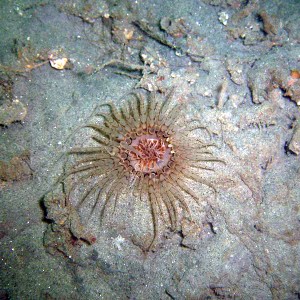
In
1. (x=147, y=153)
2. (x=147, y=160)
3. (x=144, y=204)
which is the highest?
(x=147, y=153)

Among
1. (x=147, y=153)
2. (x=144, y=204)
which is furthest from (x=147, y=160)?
(x=144, y=204)

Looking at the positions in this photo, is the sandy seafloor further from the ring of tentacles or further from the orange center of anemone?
the orange center of anemone

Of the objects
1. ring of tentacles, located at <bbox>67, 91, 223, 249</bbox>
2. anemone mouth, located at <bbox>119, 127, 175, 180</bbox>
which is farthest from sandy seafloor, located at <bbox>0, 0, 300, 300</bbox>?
anemone mouth, located at <bbox>119, 127, 175, 180</bbox>

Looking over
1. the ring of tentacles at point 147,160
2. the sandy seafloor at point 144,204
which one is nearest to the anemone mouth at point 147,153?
the ring of tentacles at point 147,160

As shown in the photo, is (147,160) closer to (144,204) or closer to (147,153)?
(147,153)

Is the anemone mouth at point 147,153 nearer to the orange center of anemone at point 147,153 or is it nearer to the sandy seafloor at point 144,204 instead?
the orange center of anemone at point 147,153

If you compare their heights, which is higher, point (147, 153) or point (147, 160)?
point (147, 153)

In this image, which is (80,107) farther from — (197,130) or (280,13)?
(280,13)
